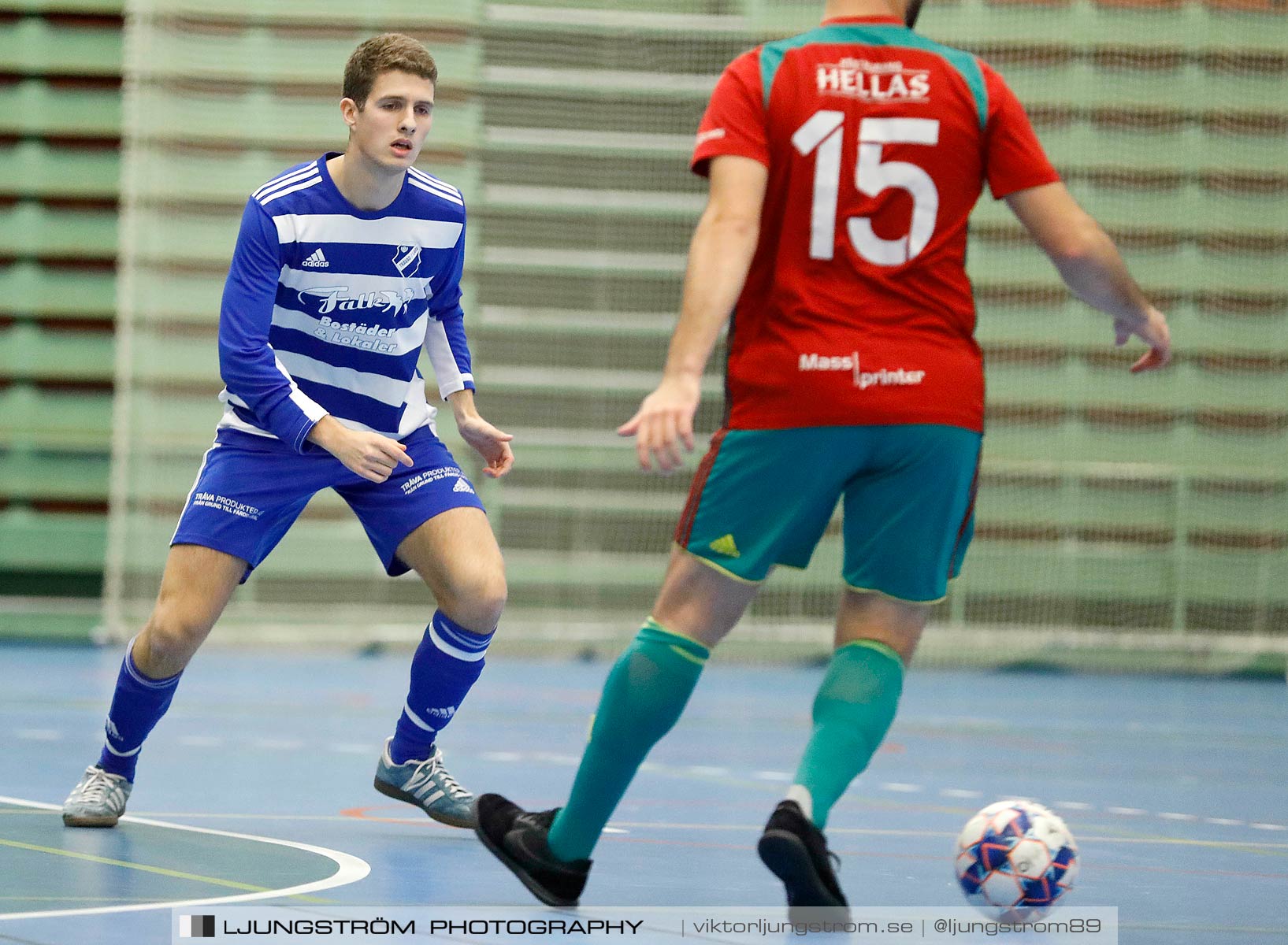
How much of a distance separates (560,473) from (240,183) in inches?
127

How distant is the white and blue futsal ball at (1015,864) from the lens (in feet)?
11.4

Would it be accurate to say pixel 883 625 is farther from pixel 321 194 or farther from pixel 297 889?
pixel 321 194

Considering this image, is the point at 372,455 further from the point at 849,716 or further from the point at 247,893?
the point at 849,716

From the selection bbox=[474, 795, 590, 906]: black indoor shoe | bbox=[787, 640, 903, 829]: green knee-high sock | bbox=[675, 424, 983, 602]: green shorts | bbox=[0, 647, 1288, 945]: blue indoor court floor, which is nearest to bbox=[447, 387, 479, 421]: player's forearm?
bbox=[0, 647, 1288, 945]: blue indoor court floor

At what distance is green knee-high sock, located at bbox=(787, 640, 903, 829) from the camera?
314cm

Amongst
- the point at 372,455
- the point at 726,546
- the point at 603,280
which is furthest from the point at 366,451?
the point at 603,280

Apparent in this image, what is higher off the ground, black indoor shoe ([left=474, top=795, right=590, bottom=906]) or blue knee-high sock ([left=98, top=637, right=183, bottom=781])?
black indoor shoe ([left=474, top=795, right=590, bottom=906])

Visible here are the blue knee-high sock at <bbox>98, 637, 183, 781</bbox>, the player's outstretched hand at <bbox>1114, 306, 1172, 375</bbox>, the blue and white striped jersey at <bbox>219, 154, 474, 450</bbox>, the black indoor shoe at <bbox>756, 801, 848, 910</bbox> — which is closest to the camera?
the black indoor shoe at <bbox>756, 801, 848, 910</bbox>

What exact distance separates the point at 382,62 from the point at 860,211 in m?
1.61

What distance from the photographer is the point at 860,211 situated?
3.13 metres

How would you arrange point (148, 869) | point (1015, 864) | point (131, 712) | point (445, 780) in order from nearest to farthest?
point (1015, 864) < point (148, 869) < point (131, 712) < point (445, 780)

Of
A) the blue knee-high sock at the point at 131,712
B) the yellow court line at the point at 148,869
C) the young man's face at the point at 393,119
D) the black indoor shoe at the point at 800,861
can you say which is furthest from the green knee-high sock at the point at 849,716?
the blue knee-high sock at the point at 131,712

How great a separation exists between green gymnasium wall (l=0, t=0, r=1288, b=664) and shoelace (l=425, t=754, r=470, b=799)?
28.3 feet

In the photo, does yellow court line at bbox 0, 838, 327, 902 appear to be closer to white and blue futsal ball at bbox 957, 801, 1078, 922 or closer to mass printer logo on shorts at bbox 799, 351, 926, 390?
white and blue futsal ball at bbox 957, 801, 1078, 922
